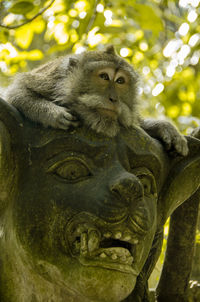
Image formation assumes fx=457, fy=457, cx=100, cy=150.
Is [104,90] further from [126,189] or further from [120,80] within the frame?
[126,189]

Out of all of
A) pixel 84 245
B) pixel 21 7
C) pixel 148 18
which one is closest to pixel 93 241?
pixel 84 245

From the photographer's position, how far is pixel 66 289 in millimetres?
1983

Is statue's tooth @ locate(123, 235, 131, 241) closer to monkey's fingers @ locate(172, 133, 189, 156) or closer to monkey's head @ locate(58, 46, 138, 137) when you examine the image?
monkey's head @ locate(58, 46, 138, 137)

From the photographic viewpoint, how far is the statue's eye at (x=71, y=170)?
2059 mm

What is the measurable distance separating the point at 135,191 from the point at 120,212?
4.6 inches

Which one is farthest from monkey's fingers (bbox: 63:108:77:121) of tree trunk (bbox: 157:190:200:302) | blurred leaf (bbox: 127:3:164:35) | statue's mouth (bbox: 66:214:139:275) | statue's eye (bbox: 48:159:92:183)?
blurred leaf (bbox: 127:3:164:35)

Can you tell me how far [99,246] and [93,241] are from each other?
0.16 ft

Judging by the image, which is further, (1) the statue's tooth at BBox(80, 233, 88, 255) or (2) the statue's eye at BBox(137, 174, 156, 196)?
(2) the statue's eye at BBox(137, 174, 156, 196)

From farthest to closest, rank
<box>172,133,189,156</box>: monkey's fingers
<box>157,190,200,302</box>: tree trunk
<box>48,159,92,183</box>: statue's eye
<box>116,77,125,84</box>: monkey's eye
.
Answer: <box>157,190,200,302</box>: tree trunk < <box>116,77,125,84</box>: monkey's eye < <box>172,133,189,156</box>: monkey's fingers < <box>48,159,92,183</box>: statue's eye

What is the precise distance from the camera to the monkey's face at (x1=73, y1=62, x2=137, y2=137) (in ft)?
7.32

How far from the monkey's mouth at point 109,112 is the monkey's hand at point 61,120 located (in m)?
0.15

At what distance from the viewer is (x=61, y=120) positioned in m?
2.11

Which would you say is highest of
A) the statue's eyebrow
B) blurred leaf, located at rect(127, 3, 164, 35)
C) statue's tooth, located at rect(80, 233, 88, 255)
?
blurred leaf, located at rect(127, 3, 164, 35)

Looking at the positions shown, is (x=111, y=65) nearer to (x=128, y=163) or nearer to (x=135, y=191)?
(x=128, y=163)
